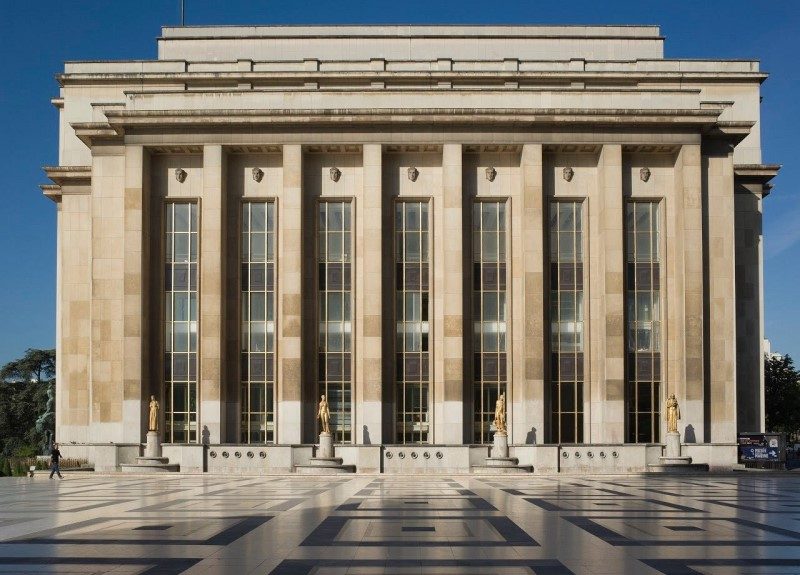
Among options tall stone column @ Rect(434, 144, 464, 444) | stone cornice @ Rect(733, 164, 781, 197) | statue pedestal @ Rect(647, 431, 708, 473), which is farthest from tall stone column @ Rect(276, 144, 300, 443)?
stone cornice @ Rect(733, 164, 781, 197)

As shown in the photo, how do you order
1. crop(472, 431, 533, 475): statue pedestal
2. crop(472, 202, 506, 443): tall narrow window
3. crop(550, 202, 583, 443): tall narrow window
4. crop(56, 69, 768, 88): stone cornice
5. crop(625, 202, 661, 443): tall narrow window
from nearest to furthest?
crop(472, 431, 533, 475): statue pedestal, crop(625, 202, 661, 443): tall narrow window, crop(550, 202, 583, 443): tall narrow window, crop(472, 202, 506, 443): tall narrow window, crop(56, 69, 768, 88): stone cornice

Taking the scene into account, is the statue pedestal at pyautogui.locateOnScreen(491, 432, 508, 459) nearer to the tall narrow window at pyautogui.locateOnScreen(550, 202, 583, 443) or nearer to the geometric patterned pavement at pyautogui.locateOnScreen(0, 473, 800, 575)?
the tall narrow window at pyautogui.locateOnScreen(550, 202, 583, 443)

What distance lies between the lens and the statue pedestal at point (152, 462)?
47.5 metres

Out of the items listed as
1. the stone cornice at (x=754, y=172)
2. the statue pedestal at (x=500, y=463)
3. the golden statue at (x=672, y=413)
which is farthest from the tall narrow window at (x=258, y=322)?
the stone cornice at (x=754, y=172)

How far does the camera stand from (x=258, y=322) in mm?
54188

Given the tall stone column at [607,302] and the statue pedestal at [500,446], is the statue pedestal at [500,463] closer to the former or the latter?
the statue pedestal at [500,446]

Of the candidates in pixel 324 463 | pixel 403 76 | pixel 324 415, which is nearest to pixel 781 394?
pixel 403 76

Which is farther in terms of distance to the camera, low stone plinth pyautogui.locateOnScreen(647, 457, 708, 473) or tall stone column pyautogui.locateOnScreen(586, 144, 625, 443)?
tall stone column pyautogui.locateOnScreen(586, 144, 625, 443)

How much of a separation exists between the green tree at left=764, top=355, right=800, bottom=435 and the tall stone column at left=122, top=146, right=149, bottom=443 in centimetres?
5172

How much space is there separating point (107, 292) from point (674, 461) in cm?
3324

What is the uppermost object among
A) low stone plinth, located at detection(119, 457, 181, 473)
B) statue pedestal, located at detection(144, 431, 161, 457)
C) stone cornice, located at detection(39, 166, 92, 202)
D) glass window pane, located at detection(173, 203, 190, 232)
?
stone cornice, located at detection(39, 166, 92, 202)

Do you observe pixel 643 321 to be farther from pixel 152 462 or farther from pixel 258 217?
pixel 152 462

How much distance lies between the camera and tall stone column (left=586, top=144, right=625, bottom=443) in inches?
2041

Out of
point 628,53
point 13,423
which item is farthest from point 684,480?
point 13,423
